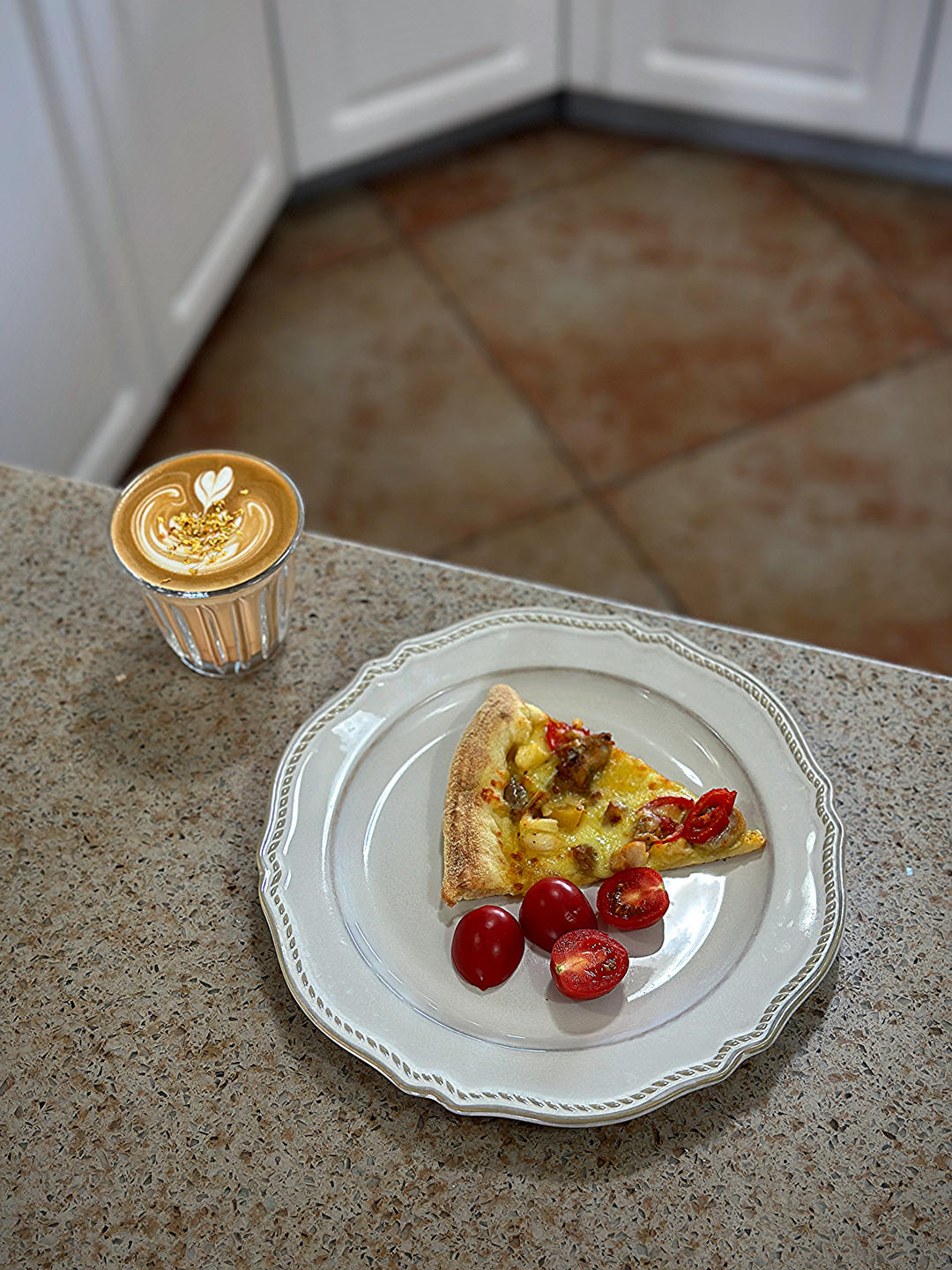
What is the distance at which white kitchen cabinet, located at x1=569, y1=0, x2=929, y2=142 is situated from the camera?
7.85ft

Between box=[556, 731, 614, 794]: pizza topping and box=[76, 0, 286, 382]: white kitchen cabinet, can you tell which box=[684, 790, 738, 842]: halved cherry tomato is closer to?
box=[556, 731, 614, 794]: pizza topping

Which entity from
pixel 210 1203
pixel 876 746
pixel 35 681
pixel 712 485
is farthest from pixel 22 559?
pixel 712 485

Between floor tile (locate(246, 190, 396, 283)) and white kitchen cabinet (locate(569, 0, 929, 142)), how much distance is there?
1.82ft

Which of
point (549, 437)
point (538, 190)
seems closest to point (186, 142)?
point (549, 437)

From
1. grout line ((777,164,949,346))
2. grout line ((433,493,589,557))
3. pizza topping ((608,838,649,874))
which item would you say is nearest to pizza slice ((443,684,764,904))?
pizza topping ((608,838,649,874))

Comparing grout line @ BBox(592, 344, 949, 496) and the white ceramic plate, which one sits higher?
the white ceramic plate

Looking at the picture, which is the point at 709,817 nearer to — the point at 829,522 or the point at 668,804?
the point at 668,804

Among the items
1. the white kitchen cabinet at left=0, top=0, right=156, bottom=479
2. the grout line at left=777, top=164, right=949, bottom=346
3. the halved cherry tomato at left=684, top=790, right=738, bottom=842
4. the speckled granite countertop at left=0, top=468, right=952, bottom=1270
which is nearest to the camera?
the speckled granite countertop at left=0, top=468, right=952, bottom=1270

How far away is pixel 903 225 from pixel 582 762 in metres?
2.19

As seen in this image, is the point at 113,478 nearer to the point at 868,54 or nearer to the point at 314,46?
the point at 314,46

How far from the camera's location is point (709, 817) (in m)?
0.82

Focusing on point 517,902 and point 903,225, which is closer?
point 517,902

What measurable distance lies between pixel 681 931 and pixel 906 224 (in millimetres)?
2265

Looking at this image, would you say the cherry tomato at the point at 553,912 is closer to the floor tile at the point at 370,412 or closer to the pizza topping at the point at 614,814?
the pizza topping at the point at 614,814
